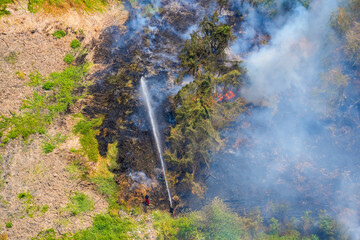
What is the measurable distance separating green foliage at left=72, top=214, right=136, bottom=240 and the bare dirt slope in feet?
0.98

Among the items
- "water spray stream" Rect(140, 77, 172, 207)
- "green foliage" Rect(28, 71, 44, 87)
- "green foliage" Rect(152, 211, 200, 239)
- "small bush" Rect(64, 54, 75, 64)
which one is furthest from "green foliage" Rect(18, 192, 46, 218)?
"small bush" Rect(64, 54, 75, 64)

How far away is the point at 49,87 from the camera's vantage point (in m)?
15.6

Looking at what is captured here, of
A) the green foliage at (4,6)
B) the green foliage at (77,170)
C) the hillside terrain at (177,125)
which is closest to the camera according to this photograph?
the hillside terrain at (177,125)

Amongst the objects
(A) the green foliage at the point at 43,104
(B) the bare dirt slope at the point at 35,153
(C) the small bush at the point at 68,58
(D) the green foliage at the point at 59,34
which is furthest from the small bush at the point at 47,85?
(D) the green foliage at the point at 59,34

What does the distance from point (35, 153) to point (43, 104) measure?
Answer: 3.00 meters

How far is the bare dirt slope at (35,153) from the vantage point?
1148 cm

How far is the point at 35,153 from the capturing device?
13.1 m

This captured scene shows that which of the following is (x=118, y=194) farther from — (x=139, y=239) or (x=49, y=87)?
(x=49, y=87)

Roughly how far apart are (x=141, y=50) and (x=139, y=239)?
1193 cm

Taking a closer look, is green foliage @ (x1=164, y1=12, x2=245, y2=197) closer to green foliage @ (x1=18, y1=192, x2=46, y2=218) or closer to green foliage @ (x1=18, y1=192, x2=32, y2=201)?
green foliage @ (x1=18, y1=192, x2=46, y2=218)

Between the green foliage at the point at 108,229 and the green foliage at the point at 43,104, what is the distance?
17.6 ft

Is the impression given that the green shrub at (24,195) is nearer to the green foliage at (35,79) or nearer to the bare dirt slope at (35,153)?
the bare dirt slope at (35,153)

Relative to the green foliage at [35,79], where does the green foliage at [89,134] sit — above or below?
below

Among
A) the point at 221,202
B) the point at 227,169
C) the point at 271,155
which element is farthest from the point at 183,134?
the point at 271,155
